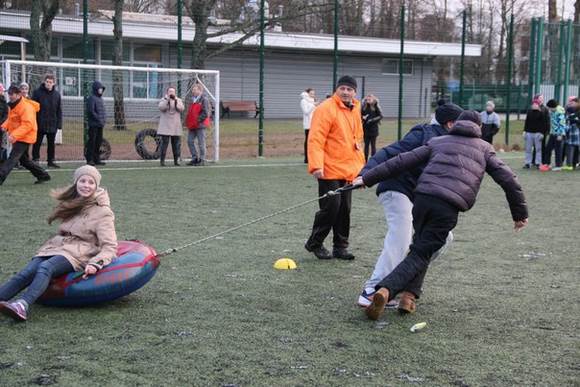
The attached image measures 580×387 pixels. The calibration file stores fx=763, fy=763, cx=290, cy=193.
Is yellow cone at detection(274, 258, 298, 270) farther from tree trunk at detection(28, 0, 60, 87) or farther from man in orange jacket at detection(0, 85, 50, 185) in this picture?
tree trunk at detection(28, 0, 60, 87)

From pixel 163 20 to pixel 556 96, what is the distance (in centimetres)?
1652

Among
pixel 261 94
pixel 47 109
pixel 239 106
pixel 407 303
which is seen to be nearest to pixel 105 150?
pixel 47 109

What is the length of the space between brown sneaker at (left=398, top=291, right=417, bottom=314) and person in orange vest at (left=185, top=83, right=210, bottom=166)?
11.9 meters

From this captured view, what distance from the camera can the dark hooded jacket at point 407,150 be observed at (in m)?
6.17

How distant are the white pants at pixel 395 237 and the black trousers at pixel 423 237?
374 mm

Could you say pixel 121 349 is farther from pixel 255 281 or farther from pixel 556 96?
pixel 556 96

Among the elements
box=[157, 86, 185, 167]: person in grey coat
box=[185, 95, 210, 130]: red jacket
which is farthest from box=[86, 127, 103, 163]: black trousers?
box=[185, 95, 210, 130]: red jacket

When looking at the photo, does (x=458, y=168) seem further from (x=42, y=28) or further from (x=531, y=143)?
(x=42, y=28)

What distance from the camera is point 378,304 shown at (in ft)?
18.2

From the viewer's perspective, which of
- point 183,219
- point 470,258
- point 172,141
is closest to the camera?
point 470,258

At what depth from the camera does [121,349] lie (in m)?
4.93

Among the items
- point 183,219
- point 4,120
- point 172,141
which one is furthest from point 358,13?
point 183,219

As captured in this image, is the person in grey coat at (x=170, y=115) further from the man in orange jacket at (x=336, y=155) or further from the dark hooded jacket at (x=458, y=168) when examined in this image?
the dark hooded jacket at (x=458, y=168)

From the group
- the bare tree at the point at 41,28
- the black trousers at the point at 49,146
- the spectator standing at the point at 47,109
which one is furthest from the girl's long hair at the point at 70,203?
the bare tree at the point at 41,28
